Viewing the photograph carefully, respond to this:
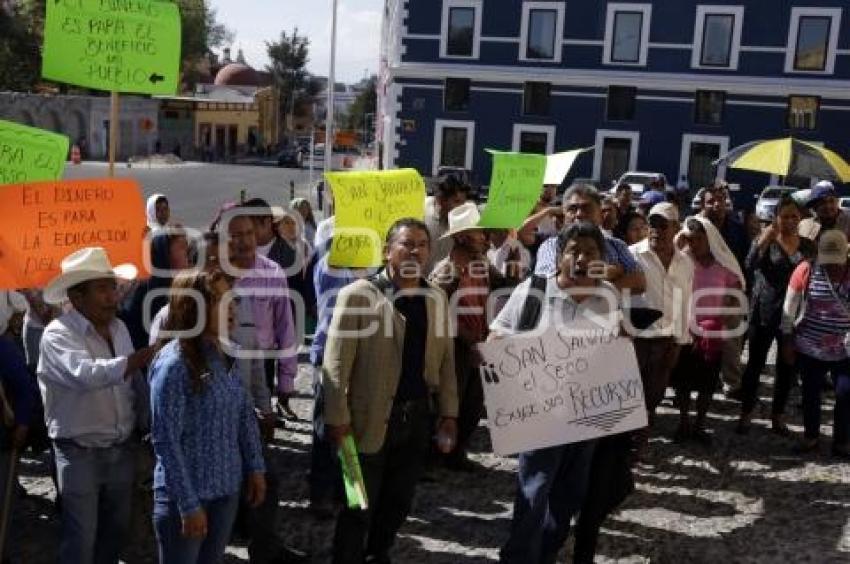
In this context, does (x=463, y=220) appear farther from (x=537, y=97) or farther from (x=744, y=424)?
(x=537, y=97)

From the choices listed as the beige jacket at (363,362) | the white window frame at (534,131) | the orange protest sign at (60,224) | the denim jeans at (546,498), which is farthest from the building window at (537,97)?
the beige jacket at (363,362)

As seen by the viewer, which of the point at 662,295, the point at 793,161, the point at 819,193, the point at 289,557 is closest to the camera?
the point at 289,557

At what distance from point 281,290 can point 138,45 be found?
1.96m

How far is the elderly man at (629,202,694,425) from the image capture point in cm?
538

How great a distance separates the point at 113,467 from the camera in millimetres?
3521

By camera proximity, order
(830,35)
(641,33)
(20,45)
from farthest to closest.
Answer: (20,45)
(641,33)
(830,35)

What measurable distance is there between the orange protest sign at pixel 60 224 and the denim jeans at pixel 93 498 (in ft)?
3.04

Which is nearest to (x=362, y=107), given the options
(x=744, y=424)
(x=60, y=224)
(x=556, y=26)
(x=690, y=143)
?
(x=556, y=26)

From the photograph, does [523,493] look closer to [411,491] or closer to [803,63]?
[411,491]

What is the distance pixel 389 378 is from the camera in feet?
12.3

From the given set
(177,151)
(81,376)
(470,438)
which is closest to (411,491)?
(81,376)

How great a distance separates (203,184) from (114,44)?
2768 centimetres

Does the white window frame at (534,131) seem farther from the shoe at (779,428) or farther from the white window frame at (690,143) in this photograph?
the shoe at (779,428)

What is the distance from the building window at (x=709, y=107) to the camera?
3170 cm
